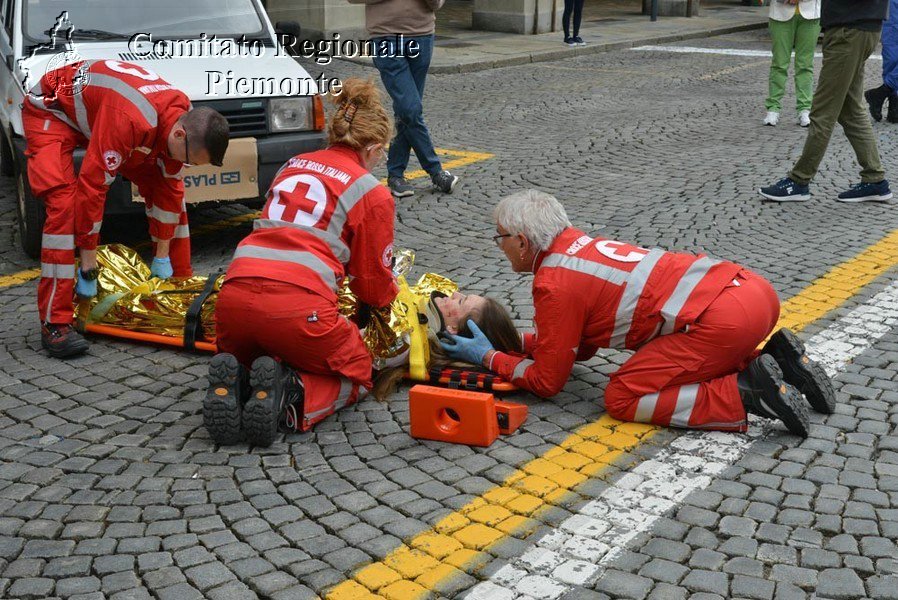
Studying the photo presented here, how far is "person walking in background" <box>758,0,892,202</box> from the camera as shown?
7902 millimetres

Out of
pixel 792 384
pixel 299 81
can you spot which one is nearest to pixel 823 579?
pixel 792 384

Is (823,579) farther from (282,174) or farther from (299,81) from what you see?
(299,81)

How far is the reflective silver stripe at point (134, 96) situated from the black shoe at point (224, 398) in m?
1.63

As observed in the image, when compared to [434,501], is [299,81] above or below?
above

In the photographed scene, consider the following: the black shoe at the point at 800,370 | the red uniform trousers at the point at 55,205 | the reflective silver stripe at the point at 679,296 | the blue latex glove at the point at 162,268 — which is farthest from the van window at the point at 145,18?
the black shoe at the point at 800,370

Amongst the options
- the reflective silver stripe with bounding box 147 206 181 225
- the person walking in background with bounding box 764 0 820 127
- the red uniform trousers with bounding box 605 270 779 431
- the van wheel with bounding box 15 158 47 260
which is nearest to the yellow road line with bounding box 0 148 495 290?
the van wheel with bounding box 15 158 47 260

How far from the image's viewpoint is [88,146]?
5555 millimetres

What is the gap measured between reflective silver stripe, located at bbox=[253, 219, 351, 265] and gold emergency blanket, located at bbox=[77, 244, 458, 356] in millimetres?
548

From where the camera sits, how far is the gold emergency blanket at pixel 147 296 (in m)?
5.60

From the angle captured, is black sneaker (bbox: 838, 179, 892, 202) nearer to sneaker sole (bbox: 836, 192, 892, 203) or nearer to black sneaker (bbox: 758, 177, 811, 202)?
sneaker sole (bbox: 836, 192, 892, 203)

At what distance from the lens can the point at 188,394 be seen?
5180 millimetres

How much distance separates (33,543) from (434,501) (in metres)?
1.41

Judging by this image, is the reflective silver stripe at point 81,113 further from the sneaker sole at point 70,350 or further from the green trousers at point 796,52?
the green trousers at point 796,52

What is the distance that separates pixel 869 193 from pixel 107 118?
568 cm
